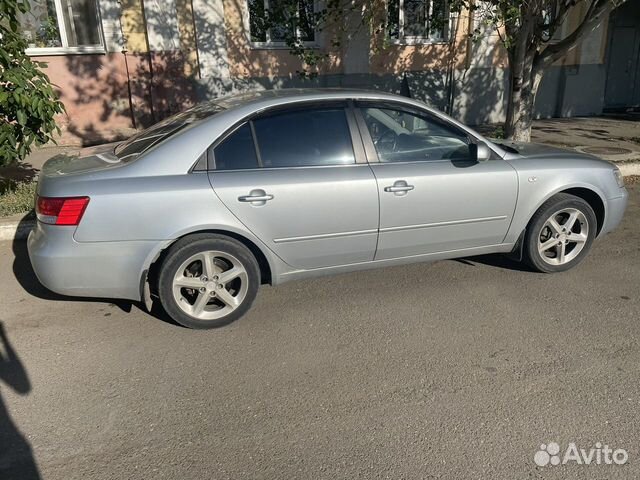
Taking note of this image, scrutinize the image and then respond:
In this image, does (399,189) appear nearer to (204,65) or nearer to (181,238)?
(181,238)

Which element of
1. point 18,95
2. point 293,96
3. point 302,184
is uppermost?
point 18,95

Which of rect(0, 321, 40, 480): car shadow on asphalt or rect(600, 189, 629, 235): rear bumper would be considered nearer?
rect(0, 321, 40, 480): car shadow on asphalt

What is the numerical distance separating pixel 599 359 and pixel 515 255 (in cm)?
140

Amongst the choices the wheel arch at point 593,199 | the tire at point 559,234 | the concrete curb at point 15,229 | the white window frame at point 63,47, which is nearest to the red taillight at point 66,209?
the concrete curb at point 15,229

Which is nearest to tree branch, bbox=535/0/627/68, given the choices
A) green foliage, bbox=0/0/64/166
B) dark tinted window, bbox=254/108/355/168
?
dark tinted window, bbox=254/108/355/168

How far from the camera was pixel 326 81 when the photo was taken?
11.5 meters

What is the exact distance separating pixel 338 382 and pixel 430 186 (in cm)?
167

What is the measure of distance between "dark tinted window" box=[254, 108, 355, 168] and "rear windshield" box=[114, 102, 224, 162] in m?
0.46

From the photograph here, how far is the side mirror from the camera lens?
12.9ft

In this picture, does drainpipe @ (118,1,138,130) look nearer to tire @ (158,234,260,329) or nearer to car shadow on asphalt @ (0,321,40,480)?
tire @ (158,234,260,329)

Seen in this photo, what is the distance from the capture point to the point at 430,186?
154 inches

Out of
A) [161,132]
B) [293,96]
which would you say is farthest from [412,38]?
[161,132]

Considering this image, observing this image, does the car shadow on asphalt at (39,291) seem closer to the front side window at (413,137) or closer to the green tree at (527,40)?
the front side window at (413,137)

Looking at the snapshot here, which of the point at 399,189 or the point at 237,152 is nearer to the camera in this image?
the point at 237,152
